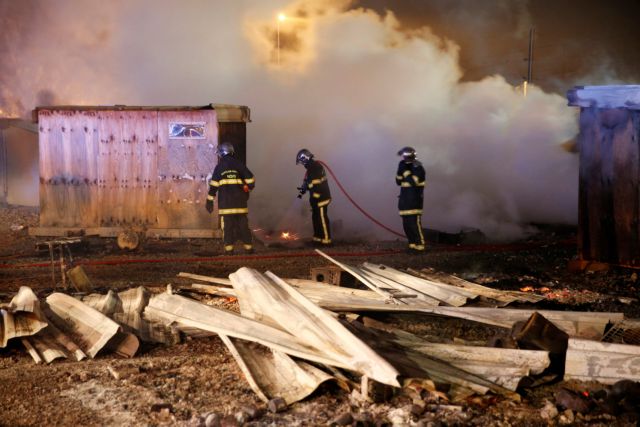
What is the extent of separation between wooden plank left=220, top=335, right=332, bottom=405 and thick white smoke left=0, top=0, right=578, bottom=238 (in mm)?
8998

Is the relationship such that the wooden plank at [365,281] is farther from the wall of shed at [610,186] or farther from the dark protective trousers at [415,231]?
the dark protective trousers at [415,231]

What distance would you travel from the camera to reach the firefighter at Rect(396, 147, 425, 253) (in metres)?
11.4

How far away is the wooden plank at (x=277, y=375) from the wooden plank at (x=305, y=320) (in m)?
0.20

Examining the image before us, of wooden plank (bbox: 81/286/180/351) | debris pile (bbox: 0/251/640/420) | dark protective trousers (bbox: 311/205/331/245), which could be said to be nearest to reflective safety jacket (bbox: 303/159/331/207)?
dark protective trousers (bbox: 311/205/331/245)

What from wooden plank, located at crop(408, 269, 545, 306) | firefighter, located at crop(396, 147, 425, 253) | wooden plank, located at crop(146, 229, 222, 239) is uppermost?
firefighter, located at crop(396, 147, 425, 253)

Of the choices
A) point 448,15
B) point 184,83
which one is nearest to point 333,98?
point 184,83

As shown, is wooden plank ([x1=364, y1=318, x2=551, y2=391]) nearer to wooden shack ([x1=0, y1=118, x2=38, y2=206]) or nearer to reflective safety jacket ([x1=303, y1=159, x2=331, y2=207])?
reflective safety jacket ([x1=303, y1=159, x2=331, y2=207])

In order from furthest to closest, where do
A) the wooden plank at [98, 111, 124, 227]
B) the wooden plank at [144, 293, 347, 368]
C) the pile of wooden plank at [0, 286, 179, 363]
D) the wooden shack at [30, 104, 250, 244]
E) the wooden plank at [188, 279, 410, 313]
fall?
the wooden plank at [98, 111, 124, 227]
the wooden shack at [30, 104, 250, 244]
the wooden plank at [188, 279, 410, 313]
the pile of wooden plank at [0, 286, 179, 363]
the wooden plank at [144, 293, 347, 368]

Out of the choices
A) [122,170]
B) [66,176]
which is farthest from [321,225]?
[66,176]

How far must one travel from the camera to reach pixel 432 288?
7016mm

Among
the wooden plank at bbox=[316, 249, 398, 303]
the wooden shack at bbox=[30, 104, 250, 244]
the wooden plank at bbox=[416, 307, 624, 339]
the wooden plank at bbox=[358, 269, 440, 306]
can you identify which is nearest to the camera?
the wooden plank at bbox=[416, 307, 624, 339]

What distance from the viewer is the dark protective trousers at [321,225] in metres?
12.2

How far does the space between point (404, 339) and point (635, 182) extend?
15.1 ft

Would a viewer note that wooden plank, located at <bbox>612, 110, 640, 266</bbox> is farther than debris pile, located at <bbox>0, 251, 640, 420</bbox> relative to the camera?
Yes
